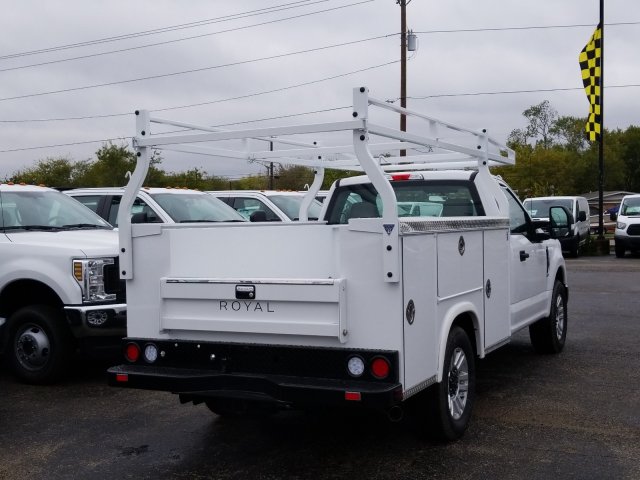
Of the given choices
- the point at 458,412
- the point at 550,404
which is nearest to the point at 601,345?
the point at 550,404

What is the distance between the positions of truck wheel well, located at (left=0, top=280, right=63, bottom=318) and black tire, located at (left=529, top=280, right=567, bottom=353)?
483cm

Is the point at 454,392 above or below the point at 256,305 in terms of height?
below

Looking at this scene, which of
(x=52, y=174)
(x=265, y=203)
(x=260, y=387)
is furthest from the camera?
(x=52, y=174)

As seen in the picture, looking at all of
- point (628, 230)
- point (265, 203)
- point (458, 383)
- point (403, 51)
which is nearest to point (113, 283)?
point (458, 383)

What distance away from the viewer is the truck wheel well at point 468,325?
19.3 feet

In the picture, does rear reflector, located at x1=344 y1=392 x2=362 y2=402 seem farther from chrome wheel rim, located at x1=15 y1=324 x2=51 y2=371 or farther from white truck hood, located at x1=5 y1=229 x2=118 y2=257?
chrome wheel rim, located at x1=15 y1=324 x2=51 y2=371

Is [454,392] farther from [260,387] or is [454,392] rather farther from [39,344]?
[39,344]

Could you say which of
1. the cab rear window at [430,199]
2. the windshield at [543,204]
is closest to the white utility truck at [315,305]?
the cab rear window at [430,199]

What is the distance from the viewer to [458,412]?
5.73 metres

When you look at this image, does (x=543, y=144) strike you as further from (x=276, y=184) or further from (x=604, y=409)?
(x=604, y=409)

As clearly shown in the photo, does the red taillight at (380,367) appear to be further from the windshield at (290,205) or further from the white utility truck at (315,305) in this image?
the windshield at (290,205)

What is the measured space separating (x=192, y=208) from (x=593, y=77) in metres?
18.7

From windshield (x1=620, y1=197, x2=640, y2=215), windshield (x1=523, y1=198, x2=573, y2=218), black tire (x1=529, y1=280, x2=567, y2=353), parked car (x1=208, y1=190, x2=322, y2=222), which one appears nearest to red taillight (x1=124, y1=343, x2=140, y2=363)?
black tire (x1=529, y1=280, x2=567, y2=353)

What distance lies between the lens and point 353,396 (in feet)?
15.3
